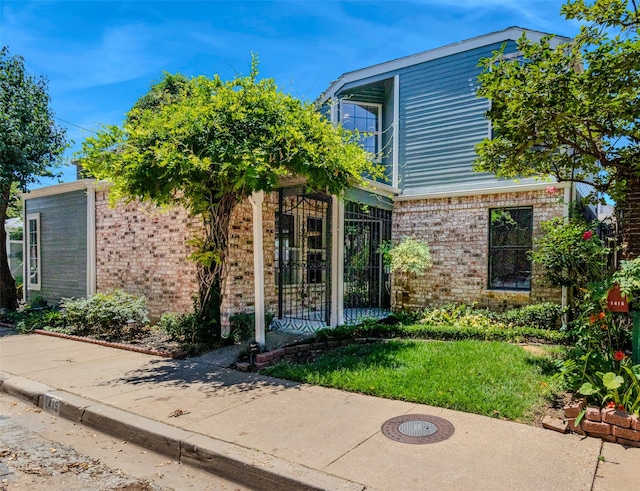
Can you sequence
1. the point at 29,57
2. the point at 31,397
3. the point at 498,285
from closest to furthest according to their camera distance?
the point at 31,397 → the point at 498,285 → the point at 29,57

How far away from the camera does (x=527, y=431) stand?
3738mm

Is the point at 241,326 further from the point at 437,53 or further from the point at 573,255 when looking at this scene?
the point at 437,53

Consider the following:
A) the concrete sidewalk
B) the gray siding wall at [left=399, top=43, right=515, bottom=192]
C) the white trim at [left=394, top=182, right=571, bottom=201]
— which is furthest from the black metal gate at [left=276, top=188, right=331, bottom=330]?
the concrete sidewalk

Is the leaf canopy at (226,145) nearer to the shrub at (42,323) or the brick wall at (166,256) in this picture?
the brick wall at (166,256)

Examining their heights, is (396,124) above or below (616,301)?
above

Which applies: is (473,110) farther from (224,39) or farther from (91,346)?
(91,346)

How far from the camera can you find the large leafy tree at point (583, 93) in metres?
4.36

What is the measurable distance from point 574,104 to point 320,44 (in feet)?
18.4

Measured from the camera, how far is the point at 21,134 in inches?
393

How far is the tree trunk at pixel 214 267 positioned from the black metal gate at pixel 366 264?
12.0ft

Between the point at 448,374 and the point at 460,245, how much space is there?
15.5 feet

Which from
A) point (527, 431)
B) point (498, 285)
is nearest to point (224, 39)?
point (498, 285)

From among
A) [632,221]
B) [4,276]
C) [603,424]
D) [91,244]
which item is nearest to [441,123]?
[632,221]

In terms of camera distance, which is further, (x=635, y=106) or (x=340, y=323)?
(x=340, y=323)
